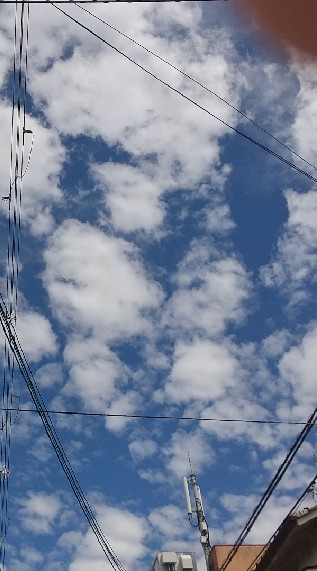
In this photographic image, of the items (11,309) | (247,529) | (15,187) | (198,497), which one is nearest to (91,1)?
(15,187)

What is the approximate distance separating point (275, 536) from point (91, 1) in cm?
968

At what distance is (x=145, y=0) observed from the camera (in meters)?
5.82

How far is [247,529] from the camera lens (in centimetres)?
928

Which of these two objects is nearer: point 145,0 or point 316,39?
point 145,0

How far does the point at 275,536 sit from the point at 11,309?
6823mm

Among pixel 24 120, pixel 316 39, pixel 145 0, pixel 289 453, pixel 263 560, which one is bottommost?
pixel 263 560

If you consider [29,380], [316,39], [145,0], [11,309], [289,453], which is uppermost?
[316,39]

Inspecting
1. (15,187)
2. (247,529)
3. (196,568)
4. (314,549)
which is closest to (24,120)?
(15,187)

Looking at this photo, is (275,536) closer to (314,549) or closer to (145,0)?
(314,549)

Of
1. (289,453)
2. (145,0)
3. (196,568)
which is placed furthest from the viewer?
(196,568)

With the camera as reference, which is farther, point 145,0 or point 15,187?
point 15,187

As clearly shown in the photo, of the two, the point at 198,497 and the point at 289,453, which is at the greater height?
the point at 198,497

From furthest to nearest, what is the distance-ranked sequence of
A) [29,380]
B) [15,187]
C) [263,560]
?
[263,560], [29,380], [15,187]

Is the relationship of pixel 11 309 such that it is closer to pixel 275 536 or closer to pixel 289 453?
pixel 289 453
